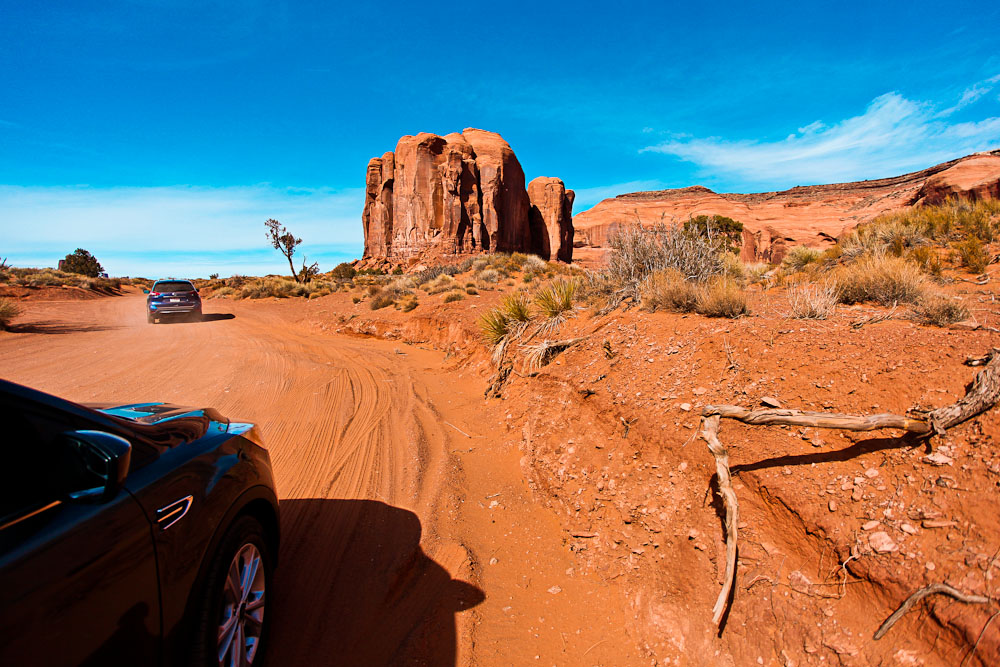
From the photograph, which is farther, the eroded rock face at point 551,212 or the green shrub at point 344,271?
the eroded rock face at point 551,212

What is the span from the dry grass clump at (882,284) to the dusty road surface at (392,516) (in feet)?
18.4

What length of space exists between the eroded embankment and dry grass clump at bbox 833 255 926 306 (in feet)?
6.10

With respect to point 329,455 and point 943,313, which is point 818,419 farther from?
point 329,455

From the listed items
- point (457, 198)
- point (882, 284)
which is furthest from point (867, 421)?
point (457, 198)

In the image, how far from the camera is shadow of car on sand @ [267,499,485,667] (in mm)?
2475

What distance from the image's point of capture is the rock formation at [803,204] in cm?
2062

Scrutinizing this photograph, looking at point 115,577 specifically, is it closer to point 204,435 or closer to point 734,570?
point 204,435

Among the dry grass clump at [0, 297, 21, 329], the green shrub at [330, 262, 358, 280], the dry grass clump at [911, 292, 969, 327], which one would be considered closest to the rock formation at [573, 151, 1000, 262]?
the dry grass clump at [911, 292, 969, 327]

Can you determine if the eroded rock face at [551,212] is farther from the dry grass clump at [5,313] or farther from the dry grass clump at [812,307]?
the dry grass clump at [812,307]

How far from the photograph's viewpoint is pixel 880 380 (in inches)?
127

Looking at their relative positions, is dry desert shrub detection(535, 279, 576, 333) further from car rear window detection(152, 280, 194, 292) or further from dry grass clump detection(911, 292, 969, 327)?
car rear window detection(152, 280, 194, 292)

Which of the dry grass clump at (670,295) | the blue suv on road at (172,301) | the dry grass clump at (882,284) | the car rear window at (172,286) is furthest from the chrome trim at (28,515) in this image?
the car rear window at (172,286)

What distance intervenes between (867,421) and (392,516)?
360 centimetres

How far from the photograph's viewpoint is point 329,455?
4.77m
